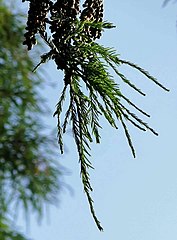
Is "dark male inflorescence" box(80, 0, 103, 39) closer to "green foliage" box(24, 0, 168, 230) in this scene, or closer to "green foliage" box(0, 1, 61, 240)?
"green foliage" box(24, 0, 168, 230)

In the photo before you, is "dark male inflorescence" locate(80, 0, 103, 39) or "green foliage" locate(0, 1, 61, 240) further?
"green foliage" locate(0, 1, 61, 240)

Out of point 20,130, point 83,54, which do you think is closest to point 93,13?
point 83,54

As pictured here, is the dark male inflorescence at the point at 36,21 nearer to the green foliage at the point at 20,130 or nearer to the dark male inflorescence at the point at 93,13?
the dark male inflorescence at the point at 93,13

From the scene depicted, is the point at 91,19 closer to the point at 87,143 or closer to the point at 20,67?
the point at 87,143

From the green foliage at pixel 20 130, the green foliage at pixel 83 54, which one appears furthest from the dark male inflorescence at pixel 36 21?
the green foliage at pixel 20 130

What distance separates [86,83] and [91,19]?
0.04m

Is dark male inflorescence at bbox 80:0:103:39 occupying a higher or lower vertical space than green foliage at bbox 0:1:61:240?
lower

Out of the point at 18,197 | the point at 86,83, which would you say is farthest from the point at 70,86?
the point at 18,197

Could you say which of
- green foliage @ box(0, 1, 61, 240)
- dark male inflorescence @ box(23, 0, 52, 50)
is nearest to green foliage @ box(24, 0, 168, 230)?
dark male inflorescence @ box(23, 0, 52, 50)

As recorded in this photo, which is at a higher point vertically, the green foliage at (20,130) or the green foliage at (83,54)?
the green foliage at (20,130)

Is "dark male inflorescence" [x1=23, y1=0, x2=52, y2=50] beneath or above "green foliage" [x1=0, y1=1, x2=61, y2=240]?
beneath

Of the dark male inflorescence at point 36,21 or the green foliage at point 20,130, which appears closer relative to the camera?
the dark male inflorescence at point 36,21

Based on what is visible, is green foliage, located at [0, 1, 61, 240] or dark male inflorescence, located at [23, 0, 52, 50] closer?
dark male inflorescence, located at [23, 0, 52, 50]

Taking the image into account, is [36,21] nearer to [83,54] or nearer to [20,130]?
[83,54]
